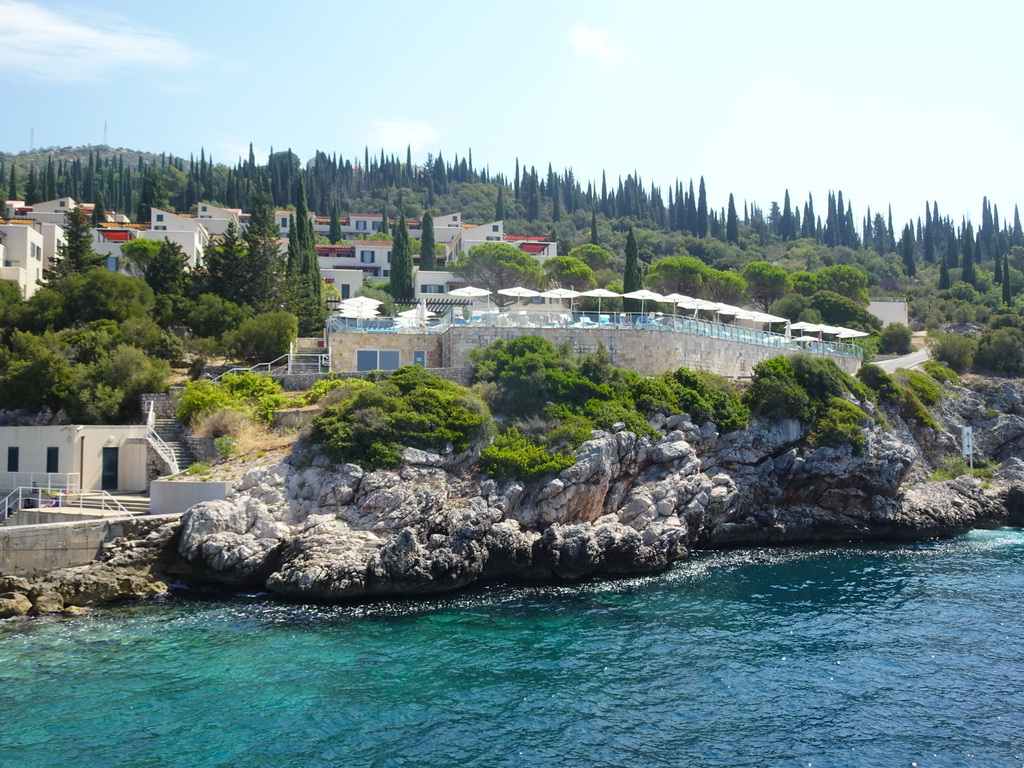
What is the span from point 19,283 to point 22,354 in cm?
1638

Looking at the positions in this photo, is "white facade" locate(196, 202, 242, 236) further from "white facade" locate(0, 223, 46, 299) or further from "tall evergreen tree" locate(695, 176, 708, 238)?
"tall evergreen tree" locate(695, 176, 708, 238)

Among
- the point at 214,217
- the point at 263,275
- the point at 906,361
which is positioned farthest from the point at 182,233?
the point at 906,361

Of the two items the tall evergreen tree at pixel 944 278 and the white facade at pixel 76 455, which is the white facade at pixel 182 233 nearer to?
the white facade at pixel 76 455

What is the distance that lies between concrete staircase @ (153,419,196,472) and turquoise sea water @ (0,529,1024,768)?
29.3 feet

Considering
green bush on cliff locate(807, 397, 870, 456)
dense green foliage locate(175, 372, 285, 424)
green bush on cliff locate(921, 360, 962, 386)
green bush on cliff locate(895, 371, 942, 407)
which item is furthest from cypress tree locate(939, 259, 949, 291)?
dense green foliage locate(175, 372, 285, 424)

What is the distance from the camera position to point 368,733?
20.1 m

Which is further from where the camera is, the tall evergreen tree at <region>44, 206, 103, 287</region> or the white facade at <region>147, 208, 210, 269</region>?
the white facade at <region>147, 208, 210, 269</region>

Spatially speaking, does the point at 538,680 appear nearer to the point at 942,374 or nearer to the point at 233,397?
the point at 233,397

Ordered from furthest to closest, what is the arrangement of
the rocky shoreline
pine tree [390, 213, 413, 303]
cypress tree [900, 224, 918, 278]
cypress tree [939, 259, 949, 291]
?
cypress tree [900, 224, 918, 278], cypress tree [939, 259, 949, 291], pine tree [390, 213, 413, 303], the rocky shoreline

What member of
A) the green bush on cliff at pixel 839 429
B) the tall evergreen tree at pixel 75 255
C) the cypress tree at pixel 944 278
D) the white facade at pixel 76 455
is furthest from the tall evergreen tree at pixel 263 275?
the cypress tree at pixel 944 278

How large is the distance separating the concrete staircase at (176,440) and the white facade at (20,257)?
23.5m

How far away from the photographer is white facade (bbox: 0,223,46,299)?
56719 mm

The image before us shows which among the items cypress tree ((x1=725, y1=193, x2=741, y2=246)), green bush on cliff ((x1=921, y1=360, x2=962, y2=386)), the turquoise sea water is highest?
cypress tree ((x1=725, y1=193, x2=741, y2=246))

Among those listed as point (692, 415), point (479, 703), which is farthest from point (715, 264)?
point (479, 703)
